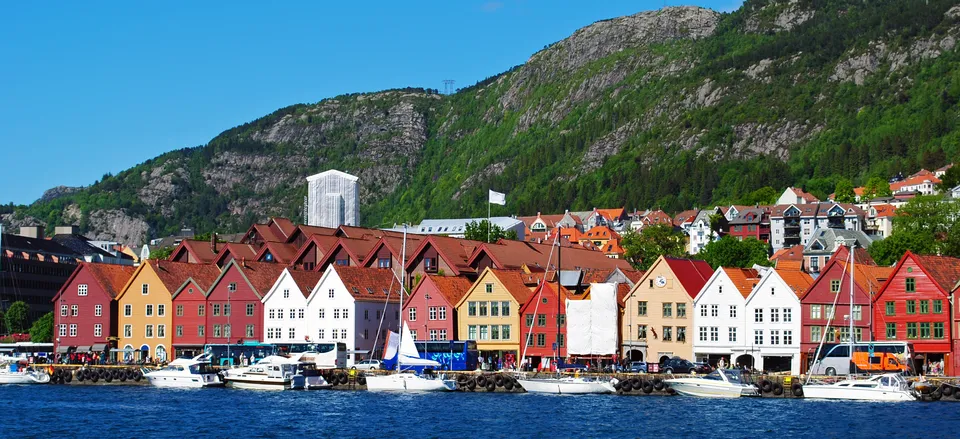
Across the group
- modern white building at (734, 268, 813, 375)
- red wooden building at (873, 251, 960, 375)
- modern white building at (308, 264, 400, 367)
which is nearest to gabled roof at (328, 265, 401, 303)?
modern white building at (308, 264, 400, 367)

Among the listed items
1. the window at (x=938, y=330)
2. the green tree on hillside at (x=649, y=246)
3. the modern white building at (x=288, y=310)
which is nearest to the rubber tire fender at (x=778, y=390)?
the window at (x=938, y=330)

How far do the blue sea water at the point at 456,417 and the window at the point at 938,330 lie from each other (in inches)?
606

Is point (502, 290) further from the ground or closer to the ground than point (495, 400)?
further from the ground

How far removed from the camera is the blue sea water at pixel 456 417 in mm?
72500

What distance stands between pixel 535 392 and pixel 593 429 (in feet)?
82.6

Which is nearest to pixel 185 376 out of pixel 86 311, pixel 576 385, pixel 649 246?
pixel 86 311

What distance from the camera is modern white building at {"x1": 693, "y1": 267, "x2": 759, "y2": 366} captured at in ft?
364

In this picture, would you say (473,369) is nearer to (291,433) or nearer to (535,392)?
(535,392)

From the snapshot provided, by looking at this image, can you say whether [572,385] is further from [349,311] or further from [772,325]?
[349,311]

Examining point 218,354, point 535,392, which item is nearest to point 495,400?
point 535,392

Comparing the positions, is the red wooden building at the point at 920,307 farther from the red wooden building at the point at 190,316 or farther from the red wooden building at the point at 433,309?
the red wooden building at the point at 190,316

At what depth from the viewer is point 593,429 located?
7412 cm

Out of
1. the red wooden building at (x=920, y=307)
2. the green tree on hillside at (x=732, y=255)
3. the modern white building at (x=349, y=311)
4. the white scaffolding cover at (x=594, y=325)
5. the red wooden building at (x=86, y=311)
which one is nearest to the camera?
the red wooden building at (x=920, y=307)

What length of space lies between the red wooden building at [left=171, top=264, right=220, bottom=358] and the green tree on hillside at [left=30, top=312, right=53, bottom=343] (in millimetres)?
34159
